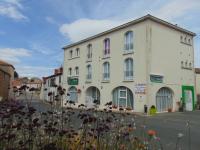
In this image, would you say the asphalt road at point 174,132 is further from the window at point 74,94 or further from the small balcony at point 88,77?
the window at point 74,94

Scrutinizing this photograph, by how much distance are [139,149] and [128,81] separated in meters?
20.1

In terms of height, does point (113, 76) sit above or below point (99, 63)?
below

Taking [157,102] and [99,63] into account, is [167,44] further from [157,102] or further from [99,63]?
[99,63]

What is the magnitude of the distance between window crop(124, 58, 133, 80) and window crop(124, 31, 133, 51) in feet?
4.28

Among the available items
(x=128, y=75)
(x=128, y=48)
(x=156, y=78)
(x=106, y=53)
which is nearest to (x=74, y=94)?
(x=106, y=53)

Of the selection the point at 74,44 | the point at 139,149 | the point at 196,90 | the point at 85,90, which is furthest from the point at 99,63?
the point at 139,149

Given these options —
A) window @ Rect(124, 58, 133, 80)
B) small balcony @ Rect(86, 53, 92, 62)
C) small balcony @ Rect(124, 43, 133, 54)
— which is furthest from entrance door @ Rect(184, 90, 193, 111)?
small balcony @ Rect(86, 53, 92, 62)

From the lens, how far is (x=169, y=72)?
25766mm

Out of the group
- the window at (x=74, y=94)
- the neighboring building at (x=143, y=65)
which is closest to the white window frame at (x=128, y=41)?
the neighboring building at (x=143, y=65)

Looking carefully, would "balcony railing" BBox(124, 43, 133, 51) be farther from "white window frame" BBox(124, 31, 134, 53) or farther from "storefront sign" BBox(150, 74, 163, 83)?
"storefront sign" BBox(150, 74, 163, 83)

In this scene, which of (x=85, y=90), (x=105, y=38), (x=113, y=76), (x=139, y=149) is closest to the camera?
(x=139, y=149)

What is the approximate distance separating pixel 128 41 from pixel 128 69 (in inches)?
124

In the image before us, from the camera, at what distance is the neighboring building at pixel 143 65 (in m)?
24.0

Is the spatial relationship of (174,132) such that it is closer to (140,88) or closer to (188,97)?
(140,88)
